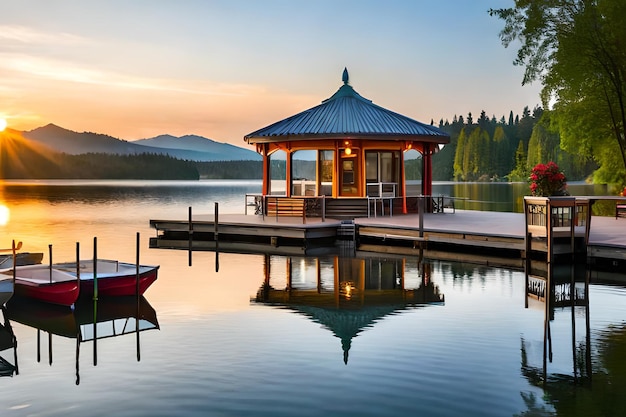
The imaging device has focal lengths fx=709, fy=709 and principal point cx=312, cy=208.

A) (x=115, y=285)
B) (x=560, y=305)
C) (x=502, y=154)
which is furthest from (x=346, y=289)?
(x=502, y=154)

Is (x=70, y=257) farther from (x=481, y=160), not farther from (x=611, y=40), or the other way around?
(x=481, y=160)

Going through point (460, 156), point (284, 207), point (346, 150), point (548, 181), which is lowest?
point (284, 207)

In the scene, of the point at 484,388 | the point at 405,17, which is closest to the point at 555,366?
the point at 484,388

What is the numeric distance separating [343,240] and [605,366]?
1485 centimetres

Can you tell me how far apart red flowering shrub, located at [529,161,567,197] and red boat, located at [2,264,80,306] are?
10.9 meters

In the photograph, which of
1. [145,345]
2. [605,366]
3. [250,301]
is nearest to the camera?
[605,366]

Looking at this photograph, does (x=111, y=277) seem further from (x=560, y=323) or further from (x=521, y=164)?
(x=521, y=164)

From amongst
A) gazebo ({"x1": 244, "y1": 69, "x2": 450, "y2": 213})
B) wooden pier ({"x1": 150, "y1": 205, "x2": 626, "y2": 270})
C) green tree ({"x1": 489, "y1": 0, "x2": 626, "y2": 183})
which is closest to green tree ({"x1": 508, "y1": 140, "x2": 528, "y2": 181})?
green tree ({"x1": 489, "y1": 0, "x2": 626, "y2": 183})

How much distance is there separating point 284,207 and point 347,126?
3.87 meters

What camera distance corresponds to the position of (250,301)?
49.3ft

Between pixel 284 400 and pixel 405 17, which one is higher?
pixel 405 17

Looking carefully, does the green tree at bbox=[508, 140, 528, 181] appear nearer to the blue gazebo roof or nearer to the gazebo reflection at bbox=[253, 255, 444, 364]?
the blue gazebo roof

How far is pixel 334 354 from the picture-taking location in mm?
10406

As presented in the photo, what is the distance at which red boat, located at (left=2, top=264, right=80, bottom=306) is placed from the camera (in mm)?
13930
